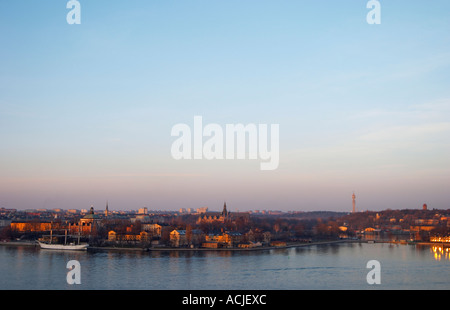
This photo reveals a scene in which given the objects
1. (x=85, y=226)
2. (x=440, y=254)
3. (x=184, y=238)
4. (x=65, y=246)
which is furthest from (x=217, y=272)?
(x=85, y=226)

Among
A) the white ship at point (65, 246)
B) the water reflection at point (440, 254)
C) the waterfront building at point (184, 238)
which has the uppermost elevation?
the waterfront building at point (184, 238)

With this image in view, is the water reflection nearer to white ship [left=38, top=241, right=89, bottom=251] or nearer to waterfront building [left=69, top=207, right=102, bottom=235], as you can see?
white ship [left=38, top=241, right=89, bottom=251]

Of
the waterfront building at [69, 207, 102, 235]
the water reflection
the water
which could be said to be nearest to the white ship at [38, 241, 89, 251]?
the water

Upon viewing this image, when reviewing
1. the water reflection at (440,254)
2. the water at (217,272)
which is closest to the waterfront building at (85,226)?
the water at (217,272)

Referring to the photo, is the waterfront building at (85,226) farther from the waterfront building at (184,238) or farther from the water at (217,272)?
the water at (217,272)

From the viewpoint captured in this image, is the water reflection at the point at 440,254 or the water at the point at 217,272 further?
the water reflection at the point at 440,254

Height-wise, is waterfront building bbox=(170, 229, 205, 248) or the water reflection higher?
waterfront building bbox=(170, 229, 205, 248)

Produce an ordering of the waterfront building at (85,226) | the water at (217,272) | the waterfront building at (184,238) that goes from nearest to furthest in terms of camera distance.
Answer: the water at (217,272), the waterfront building at (184,238), the waterfront building at (85,226)
